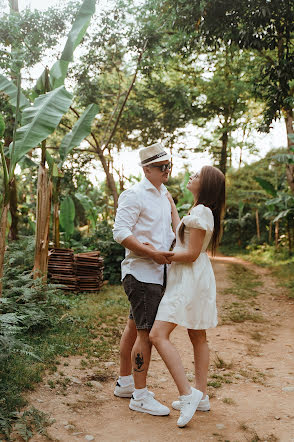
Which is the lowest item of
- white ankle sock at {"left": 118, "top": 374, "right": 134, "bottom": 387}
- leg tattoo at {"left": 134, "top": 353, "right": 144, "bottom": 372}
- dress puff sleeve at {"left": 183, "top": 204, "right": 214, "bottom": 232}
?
white ankle sock at {"left": 118, "top": 374, "right": 134, "bottom": 387}

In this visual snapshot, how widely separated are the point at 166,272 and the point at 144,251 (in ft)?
1.30

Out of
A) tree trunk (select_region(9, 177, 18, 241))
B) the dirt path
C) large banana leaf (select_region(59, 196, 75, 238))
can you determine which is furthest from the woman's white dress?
tree trunk (select_region(9, 177, 18, 241))

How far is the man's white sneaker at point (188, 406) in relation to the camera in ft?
9.49

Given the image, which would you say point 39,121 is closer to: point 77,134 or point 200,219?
point 77,134

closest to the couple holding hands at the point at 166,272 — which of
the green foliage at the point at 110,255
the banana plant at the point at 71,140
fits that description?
the banana plant at the point at 71,140

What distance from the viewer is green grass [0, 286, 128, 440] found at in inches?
126

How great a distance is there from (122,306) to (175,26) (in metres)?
4.98

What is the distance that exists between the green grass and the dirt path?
0.51 ft

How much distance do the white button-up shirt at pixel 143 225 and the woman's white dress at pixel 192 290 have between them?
15cm

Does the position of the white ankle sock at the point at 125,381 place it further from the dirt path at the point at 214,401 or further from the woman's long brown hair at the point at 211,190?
the woman's long brown hair at the point at 211,190

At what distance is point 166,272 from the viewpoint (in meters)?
3.29

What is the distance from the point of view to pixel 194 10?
22.9 feet

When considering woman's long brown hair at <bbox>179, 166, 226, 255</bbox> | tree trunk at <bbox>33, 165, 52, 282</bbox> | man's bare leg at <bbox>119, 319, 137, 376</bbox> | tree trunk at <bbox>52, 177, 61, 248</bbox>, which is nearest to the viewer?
woman's long brown hair at <bbox>179, 166, 226, 255</bbox>

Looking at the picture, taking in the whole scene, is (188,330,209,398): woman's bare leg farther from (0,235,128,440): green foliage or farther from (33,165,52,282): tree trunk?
(33,165,52,282): tree trunk
